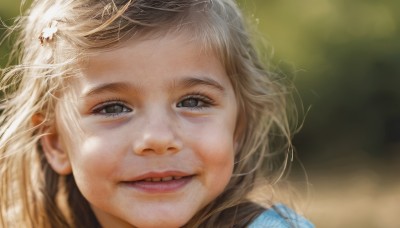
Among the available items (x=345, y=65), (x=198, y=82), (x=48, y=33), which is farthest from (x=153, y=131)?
(x=345, y=65)

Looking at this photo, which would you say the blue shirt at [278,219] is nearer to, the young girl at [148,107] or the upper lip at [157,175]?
the young girl at [148,107]

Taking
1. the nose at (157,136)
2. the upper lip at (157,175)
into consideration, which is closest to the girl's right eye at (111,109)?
the nose at (157,136)

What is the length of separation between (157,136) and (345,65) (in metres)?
4.46

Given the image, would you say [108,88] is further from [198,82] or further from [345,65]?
[345,65]

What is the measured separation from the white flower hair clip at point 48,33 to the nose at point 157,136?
0.53 m

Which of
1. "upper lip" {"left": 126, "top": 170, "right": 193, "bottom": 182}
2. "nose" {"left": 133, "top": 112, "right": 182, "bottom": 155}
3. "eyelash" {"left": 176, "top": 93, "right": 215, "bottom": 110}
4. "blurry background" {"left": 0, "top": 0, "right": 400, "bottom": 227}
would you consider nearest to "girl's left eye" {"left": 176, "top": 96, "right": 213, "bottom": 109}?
"eyelash" {"left": 176, "top": 93, "right": 215, "bottom": 110}

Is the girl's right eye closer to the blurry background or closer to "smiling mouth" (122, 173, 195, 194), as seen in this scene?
"smiling mouth" (122, 173, 195, 194)

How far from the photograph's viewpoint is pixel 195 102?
9.83 ft

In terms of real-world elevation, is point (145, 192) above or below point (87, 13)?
below

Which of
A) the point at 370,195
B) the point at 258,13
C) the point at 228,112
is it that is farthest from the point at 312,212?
the point at 228,112

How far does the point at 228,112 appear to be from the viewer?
3104mm

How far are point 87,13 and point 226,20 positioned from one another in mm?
528

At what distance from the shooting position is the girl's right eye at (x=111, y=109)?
2.92 metres

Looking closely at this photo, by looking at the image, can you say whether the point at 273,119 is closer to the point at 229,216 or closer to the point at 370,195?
the point at 229,216
